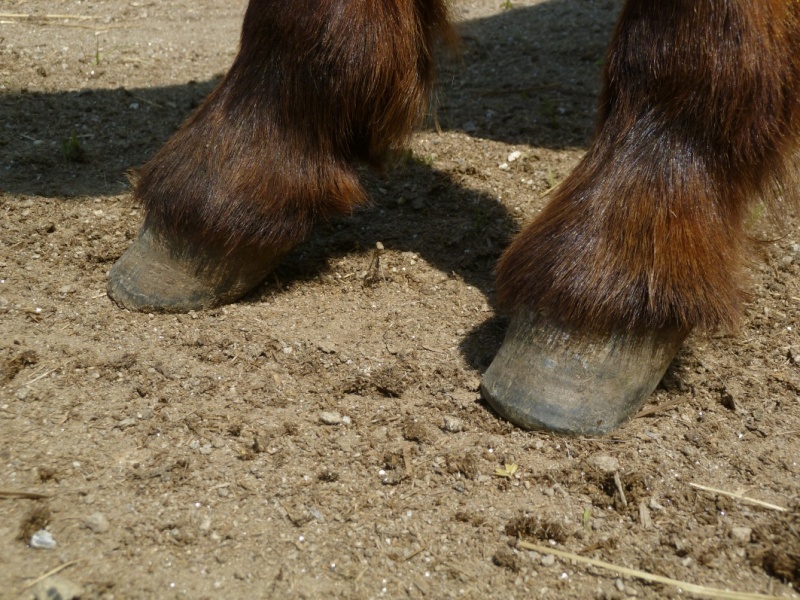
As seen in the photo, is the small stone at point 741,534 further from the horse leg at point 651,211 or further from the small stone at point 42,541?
the small stone at point 42,541

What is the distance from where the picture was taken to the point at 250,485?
1.67 meters

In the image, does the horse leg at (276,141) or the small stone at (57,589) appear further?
the horse leg at (276,141)

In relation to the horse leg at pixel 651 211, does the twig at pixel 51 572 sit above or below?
below

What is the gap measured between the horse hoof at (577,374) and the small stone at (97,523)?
32.5 inches

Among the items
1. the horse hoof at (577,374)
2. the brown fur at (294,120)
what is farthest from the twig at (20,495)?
the horse hoof at (577,374)

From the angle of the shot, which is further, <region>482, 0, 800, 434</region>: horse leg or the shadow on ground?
the shadow on ground

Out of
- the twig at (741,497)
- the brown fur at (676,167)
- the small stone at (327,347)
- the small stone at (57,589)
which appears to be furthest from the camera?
the small stone at (327,347)

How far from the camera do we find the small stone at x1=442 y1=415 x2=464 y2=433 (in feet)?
5.97

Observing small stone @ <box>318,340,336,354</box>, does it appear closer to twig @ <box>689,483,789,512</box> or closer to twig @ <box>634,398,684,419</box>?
twig @ <box>634,398,684,419</box>

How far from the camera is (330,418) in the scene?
1840mm

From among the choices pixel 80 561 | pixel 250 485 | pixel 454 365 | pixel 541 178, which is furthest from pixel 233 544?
pixel 541 178

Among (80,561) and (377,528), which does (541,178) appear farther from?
(80,561)

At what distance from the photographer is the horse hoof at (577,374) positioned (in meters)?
1.70

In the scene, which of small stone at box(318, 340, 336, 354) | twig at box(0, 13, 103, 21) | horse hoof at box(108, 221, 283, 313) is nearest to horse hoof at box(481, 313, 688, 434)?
small stone at box(318, 340, 336, 354)
